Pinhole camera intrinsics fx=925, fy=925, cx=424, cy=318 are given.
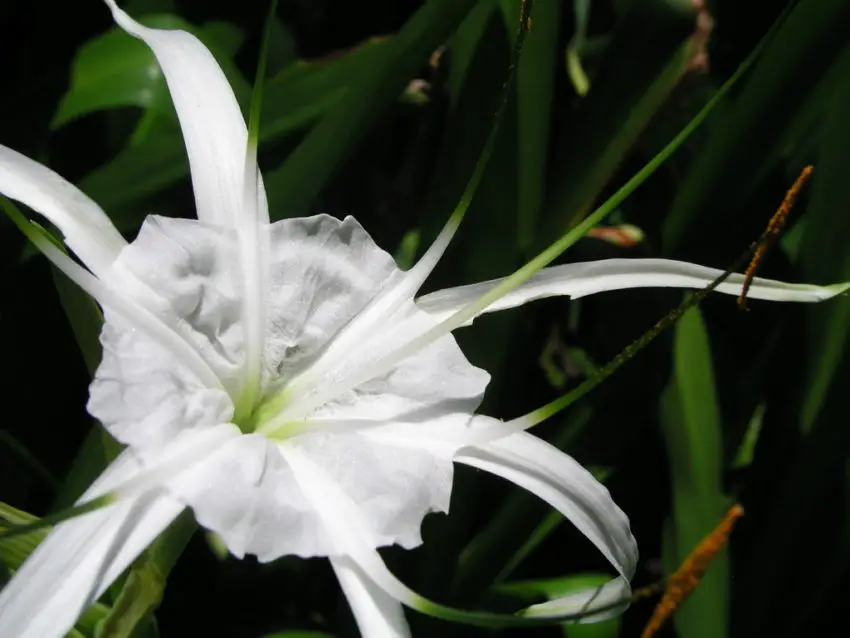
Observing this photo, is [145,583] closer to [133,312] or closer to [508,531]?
[133,312]

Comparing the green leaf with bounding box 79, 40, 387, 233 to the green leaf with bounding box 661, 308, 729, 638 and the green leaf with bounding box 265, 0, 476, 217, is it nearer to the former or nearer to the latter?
the green leaf with bounding box 265, 0, 476, 217

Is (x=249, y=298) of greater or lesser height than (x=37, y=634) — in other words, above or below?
above

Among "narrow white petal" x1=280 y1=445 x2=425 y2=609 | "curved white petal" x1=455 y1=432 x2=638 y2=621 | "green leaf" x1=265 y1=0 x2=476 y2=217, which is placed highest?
"green leaf" x1=265 y1=0 x2=476 y2=217

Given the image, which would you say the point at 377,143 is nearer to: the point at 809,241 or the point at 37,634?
the point at 809,241

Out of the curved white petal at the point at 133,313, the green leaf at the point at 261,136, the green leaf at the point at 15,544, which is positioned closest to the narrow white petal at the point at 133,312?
the curved white petal at the point at 133,313

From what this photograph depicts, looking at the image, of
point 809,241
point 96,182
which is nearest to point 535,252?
point 809,241

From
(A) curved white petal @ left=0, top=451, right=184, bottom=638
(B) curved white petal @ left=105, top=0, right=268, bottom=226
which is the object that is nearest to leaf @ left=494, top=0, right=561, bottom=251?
(B) curved white petal @ left=105, top=0, right=268, bottom=226
